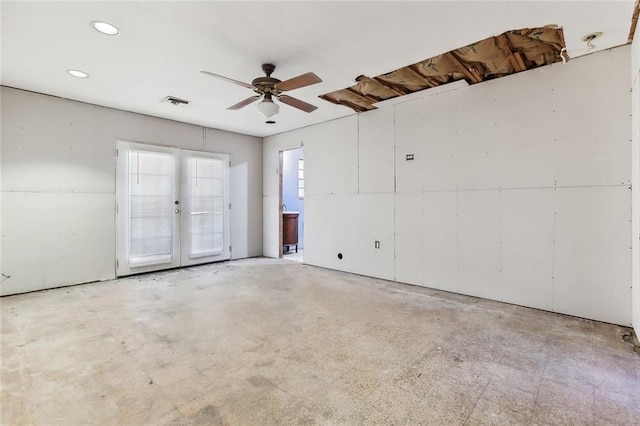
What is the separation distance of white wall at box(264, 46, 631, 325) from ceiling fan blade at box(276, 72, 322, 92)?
2222 millimetres

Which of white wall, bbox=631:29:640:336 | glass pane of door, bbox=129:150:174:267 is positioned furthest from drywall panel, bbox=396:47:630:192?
glass pane of door, bbox=129:150:174:267

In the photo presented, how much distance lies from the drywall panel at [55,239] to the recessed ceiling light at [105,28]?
2.92m

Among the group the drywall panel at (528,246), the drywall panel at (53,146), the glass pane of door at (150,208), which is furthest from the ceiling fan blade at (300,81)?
the drywall panel at (53,146)

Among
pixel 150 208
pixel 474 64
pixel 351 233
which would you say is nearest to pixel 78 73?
A: pixel 150 208

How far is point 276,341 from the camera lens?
2.78m

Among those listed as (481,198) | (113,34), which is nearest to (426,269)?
A: (481,198)

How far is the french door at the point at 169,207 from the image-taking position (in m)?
5.16

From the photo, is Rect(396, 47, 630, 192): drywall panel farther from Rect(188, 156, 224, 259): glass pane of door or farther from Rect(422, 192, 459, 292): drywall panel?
Rect(188, 156, 224, 259): glass pane of door

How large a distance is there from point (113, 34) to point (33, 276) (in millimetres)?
3612

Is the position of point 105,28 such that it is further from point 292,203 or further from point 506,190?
point 292,203

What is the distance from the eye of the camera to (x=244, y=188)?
6.92 meters

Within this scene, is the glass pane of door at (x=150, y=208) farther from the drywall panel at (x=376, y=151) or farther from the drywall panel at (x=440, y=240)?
the drywall panel at (x=440, y=240)

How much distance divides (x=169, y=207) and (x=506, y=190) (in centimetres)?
534

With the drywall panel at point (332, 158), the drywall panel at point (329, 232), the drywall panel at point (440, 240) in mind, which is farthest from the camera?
the drywall panel at point (329, 232)
